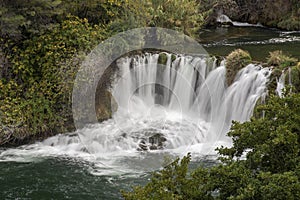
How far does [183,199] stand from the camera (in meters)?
6.18

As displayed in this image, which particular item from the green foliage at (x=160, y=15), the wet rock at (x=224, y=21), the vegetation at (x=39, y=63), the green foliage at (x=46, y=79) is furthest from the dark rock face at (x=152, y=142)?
the wet rock at (x=224, y=21)

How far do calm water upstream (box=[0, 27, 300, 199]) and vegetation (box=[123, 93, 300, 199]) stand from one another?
12.2 feet

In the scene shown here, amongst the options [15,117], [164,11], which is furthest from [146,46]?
[15,117]

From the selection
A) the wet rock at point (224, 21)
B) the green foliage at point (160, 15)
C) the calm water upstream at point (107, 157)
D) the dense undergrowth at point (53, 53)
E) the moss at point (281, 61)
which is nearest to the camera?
the calm water upstream at point (107, 157)

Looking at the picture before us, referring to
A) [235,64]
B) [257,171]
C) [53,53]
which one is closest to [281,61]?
[235,64]

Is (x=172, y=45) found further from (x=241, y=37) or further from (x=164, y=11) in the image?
(x=241, y=37)

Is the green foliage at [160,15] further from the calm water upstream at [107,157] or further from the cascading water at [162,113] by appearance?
the calm water upstream at [107,157]

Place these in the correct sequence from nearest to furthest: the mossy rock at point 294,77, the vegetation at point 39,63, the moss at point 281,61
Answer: the mossy rock at point 294,77, the moss at point 281,61, the vegetation at point 39,63

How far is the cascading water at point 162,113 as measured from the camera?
1238 cm

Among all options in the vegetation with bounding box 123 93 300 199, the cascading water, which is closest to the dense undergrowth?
the cascading water

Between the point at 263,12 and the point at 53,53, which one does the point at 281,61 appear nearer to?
the point at 53,53

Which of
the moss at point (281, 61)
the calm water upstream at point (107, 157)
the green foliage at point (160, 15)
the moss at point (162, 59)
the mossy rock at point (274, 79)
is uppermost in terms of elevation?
the green foliage at point (160, 15)

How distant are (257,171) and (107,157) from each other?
6.51 meters

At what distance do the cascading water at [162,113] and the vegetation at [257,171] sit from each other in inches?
196
